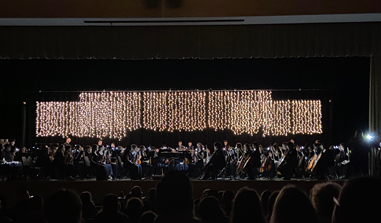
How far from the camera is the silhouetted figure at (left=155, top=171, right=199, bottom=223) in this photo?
253cm

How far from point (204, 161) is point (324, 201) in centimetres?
1167

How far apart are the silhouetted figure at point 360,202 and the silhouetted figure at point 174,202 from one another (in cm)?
108

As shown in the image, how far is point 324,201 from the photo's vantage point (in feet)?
9.50

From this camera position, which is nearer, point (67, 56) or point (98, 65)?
point (67, 56)

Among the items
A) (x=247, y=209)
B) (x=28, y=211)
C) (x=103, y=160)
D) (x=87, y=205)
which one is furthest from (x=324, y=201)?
(x=103, y=160)

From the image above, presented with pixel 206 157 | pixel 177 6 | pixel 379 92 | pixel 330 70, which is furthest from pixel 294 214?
pixel 330 70

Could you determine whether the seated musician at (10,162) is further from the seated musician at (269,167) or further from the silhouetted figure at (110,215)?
the silhouetted figure at (110,215)

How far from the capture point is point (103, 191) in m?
10.5

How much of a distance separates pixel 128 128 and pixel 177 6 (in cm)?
817

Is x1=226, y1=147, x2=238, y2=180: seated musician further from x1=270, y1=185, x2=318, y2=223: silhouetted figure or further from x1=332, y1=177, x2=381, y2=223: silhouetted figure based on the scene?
x1=332, y1=177, x2=381, y2=223: silhouetted figure

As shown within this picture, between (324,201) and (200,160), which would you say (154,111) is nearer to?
(200,160)

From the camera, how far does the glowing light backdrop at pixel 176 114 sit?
55.3 ft

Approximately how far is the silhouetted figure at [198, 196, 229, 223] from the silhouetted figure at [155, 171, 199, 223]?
124cm

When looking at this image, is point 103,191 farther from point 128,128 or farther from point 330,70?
point 330,70
